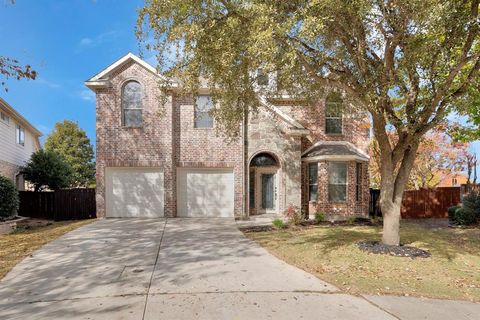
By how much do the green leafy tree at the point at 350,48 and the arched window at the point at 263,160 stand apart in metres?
Result: 6.34

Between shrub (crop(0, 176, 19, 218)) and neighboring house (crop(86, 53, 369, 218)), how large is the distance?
334cm

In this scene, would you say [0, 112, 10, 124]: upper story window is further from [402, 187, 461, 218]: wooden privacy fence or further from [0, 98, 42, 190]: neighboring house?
[402, 187, 461, 218]: wooden privacy fence

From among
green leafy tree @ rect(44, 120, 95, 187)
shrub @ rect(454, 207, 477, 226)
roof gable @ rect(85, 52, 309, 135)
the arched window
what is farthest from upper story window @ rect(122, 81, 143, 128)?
green leafy tree @ rect(44, 120, 95, 187)

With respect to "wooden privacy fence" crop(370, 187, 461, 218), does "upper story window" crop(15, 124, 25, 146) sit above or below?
above

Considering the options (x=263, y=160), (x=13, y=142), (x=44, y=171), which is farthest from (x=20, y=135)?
(x=263, y=160)

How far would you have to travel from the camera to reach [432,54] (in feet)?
25.4

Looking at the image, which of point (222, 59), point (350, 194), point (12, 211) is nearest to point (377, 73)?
point (222, 59)

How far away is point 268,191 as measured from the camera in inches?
627

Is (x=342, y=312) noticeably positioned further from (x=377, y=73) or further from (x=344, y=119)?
(x=344, y=119)

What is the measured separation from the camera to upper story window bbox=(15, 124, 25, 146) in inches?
790

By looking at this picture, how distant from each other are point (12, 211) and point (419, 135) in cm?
1557

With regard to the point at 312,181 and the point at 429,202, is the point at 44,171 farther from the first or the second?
the point at 429,202

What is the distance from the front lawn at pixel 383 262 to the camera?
19.5 ft

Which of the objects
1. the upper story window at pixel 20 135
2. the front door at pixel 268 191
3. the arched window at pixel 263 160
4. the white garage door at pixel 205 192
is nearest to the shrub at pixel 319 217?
Answer: the front door at pixel 268 191
